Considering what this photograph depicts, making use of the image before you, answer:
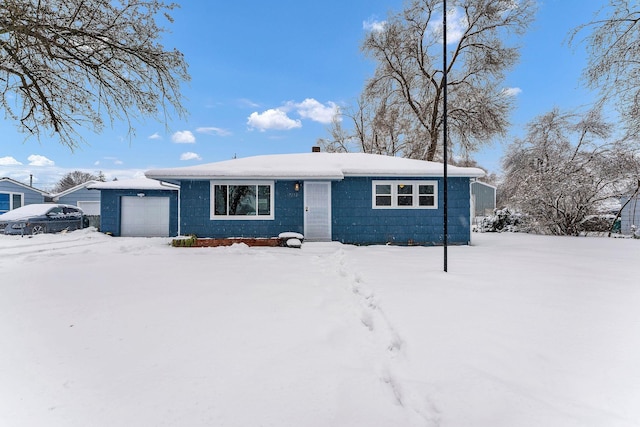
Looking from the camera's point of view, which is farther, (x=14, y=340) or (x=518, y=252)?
(x=518, y=252)

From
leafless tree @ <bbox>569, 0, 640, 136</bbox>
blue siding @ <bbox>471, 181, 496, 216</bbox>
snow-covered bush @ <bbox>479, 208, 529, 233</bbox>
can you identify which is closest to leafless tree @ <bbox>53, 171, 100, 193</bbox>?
snow-covered bush @ <bbox>479, 208, 529, 233</bbox>

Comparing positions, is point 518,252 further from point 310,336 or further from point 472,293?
point 310,336

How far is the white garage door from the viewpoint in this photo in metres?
13.7

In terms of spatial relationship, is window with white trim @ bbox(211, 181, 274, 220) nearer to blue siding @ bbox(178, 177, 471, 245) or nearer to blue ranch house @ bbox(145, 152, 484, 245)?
blue ranch house @ bbox(145, 152, 484, 245)

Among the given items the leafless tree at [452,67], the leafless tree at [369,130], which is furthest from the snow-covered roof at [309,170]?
the leafless tree at [369,130]

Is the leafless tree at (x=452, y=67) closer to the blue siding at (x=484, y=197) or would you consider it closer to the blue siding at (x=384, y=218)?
the blue siding at (x=384, y=218)

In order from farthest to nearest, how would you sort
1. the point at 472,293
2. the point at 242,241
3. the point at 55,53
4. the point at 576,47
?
1. the point at 242,241
2. the point at 576,47
3. the point at 55,53
4. the point at 472,293

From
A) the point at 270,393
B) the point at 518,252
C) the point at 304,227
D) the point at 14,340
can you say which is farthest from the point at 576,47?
the point at 14,340

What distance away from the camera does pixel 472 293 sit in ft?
13.9

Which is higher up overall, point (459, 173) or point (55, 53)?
point (55, 53)

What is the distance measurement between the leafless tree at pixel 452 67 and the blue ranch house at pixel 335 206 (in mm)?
8801

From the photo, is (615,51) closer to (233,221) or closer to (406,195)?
(406,195)

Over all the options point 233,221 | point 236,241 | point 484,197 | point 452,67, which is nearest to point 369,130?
point 452,67

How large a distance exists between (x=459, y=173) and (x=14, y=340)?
35.1ft
